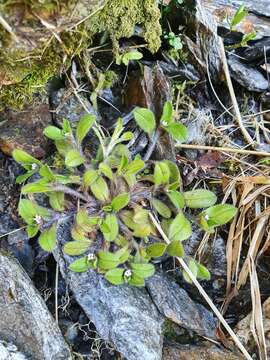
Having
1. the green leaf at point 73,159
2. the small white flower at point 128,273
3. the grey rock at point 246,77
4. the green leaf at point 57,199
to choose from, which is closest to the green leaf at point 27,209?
the green leaf at point 57,199

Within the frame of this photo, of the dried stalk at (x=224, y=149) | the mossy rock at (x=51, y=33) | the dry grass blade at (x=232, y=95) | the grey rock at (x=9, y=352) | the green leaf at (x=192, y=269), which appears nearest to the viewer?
the mossy rock at (x=51, y=33)

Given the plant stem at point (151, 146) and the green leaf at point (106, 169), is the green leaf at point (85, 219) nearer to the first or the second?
the green leaf at point (106, 169)

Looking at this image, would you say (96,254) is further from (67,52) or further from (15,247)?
(67,52)

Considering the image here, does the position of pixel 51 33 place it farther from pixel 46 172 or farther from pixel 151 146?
pixel 151 146

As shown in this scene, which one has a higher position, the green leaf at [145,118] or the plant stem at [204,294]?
the green leaf at [145,118]

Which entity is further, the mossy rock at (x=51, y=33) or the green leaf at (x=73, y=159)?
the green leaf at (x=73, y=159)

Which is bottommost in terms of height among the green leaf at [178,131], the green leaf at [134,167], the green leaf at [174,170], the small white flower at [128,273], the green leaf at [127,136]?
the small white flower at [128,273]

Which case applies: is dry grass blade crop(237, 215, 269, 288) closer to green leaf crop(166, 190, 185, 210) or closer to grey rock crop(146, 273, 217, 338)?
grey rock crop(146, 273, 217, 338)
